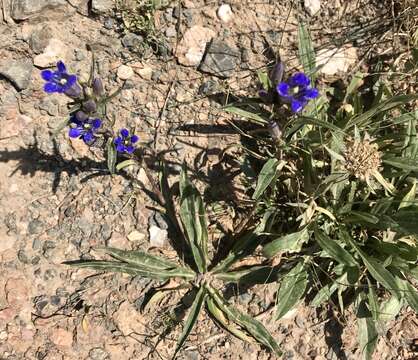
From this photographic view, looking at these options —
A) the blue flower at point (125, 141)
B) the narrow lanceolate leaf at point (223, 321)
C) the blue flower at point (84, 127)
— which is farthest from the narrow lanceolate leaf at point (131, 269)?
the blue flower at point (84, 127)

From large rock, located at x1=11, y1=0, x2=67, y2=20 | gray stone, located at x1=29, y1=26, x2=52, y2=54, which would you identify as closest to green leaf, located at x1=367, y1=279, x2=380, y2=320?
gray stone, located at x1=29, y1=26, x2=52, y2=54

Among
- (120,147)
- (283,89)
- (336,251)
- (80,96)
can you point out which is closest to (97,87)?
(80,96)

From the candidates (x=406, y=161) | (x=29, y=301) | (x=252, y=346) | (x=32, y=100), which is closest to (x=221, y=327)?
(x=252, y=346)

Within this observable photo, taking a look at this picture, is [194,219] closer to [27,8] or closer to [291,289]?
[291,289]

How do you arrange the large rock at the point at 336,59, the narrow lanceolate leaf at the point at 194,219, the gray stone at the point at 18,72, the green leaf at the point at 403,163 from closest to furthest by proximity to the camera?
the green leaf at the point at 403,163, the narrow lanceolate leaf at the point at 194,219, the gray stone at the point at 18,72, the large rock at the point at 336,59

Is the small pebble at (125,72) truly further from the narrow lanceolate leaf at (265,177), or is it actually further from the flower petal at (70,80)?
the narrow lanceolate leaf at (265,177)
